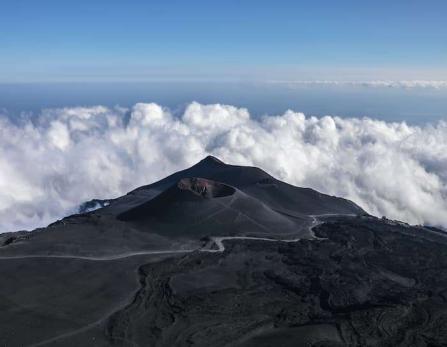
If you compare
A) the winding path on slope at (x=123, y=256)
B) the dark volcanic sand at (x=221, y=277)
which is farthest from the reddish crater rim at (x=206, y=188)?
the winding path on slope at (x=123, y=256)

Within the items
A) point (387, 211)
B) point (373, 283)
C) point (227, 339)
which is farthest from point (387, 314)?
point (387, 211)

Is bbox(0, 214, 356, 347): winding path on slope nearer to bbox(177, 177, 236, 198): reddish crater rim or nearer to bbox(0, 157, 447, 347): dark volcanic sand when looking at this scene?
bbox(0, 157, 447, 347): dark volcanic sand

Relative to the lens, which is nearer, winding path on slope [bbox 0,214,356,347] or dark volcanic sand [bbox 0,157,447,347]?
winding path on slope [bbox 0,214,356,347]

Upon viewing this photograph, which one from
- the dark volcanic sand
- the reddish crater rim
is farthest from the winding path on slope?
the reddish crater rim

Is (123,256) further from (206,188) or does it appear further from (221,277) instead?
(206,188)

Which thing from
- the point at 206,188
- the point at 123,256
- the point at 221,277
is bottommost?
the point at 123,256

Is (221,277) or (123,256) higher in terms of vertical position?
(221,277)

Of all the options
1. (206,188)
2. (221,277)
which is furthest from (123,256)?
(206,188)

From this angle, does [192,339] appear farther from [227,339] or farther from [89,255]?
[89,255]

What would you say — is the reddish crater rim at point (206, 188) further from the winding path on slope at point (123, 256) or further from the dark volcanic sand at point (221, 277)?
the winding path on slope at point (123, 256)
